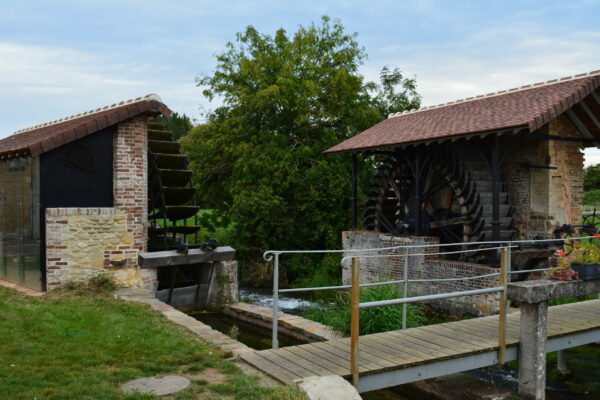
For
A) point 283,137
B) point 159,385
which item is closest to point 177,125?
point 283,137

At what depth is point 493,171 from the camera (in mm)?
10031

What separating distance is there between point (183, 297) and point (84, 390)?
20.8ft

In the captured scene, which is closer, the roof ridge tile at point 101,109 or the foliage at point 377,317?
the foliage at point 377,317

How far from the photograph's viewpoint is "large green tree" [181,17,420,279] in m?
16.1

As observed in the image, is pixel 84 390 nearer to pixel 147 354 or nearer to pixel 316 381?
pixel 147 354

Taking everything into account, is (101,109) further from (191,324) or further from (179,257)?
(191,324)

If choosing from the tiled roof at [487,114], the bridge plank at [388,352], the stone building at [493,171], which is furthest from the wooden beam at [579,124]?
the bridge plank at [388,352]

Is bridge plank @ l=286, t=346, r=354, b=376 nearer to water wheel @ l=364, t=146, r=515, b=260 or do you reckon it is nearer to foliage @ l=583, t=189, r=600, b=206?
water wheel @ l=364, t=146, r=515, b=260

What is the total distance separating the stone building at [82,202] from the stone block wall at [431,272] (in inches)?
162

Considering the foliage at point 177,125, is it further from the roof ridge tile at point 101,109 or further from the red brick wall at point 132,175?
the red brick wall at point 132,175

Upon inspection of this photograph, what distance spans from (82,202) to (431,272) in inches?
272

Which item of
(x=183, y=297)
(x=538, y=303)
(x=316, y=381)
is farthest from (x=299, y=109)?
(x=316, y=381)

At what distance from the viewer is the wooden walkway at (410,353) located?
463cm

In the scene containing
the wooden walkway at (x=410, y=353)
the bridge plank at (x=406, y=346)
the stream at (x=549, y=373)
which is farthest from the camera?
the stream at (x=549, y=373)
